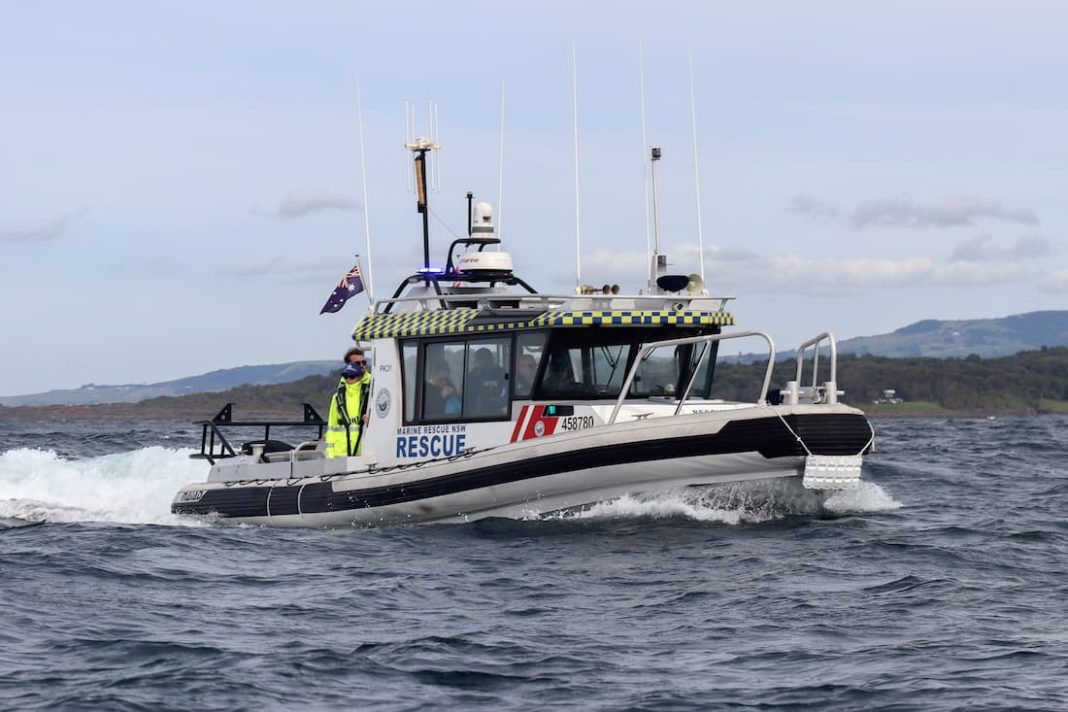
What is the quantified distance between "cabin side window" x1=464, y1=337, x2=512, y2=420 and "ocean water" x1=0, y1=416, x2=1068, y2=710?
1.36m

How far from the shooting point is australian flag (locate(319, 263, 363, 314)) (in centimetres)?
1725

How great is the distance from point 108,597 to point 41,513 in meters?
7.69

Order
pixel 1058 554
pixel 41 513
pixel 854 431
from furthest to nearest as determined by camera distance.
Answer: pixel 41 513 → pixel 854 431 → pixel 1058 554

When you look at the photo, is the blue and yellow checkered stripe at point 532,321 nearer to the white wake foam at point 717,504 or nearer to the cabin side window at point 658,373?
the cabin side window at point 658,373

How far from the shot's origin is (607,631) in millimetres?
9477

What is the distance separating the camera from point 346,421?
647 inches

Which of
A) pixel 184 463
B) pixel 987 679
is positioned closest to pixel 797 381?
pixel 987 679

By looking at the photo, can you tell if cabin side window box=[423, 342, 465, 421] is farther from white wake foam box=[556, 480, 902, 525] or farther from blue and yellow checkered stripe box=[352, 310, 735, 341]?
white wake foam box=[556, 480, 902, 525]

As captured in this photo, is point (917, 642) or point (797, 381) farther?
point (797, 381)

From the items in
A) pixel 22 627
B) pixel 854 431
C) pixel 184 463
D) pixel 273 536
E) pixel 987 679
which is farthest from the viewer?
pixel 184 463

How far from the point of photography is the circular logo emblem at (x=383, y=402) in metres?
16.1

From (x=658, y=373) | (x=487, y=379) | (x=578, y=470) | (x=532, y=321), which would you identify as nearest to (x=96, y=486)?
(x=487, y=379)

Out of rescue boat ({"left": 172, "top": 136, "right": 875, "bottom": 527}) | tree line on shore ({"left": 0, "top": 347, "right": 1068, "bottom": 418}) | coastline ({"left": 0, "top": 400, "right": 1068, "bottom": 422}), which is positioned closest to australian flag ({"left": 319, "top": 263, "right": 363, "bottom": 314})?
rescue boat ({"left": 172, "top": 136, "right": 875, "bottom": 527})

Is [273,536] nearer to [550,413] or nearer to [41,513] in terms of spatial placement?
[550,413]
